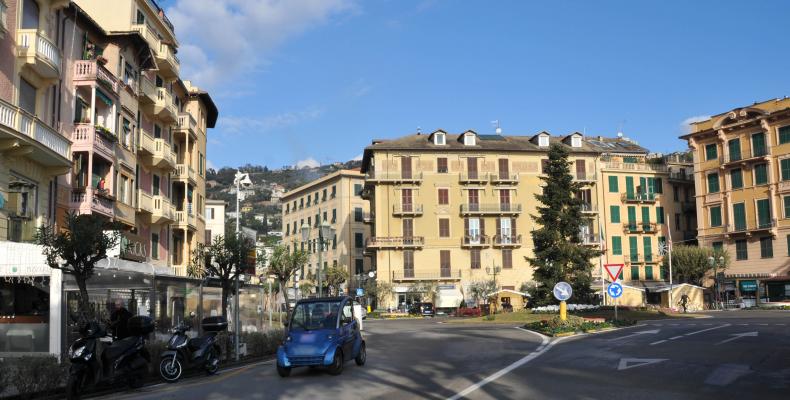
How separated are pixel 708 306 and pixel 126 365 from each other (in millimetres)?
59480

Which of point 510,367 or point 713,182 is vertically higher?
point 713,182

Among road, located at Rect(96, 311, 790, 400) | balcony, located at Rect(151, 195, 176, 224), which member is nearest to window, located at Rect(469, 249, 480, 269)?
balcony, located at Rect(151, 195, 176, 224)

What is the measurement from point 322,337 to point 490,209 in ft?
190

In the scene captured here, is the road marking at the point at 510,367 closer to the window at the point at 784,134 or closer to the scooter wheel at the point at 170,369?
the scooter wheel at the point at 170,369

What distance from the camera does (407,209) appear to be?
2813 inches

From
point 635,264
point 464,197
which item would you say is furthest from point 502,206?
point 635,264

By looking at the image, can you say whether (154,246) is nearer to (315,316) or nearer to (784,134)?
(315,316)

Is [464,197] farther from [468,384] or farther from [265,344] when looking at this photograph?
[468,384]

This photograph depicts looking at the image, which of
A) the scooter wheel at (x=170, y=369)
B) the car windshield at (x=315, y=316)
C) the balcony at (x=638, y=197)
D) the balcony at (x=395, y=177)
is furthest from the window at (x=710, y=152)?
the scooter wheel at (x=170, y=369)

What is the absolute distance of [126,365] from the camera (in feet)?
43.8

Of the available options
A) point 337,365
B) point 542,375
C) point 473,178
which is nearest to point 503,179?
point 473,178

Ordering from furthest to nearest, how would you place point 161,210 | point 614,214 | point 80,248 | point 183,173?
point 614,214
point 183,173
point 161,210
point 80,248

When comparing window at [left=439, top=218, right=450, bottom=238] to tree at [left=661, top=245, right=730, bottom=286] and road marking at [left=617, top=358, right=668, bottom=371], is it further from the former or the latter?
road marking at [left=617, top=358, right=668, bottom=371]

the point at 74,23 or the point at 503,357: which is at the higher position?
the point at 74,23
